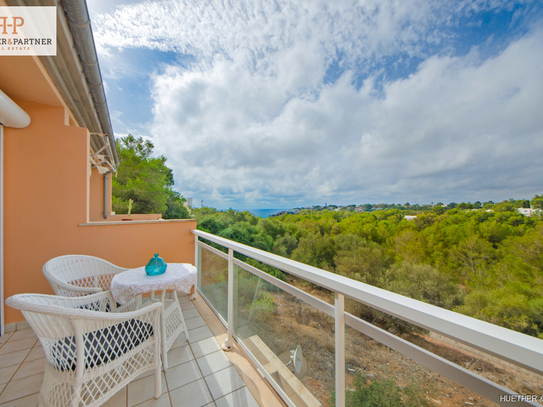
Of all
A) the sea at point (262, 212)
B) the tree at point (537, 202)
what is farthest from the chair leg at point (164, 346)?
the sea at point (262, 212)

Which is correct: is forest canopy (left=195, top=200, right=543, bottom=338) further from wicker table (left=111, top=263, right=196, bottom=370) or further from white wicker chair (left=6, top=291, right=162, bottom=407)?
white wicker chair (left=6, top=291, right=162, bottom=407)

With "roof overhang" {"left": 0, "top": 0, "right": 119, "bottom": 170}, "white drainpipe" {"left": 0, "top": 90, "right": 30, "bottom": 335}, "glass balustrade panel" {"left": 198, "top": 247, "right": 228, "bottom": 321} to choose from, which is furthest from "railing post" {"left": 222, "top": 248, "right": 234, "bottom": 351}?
"white drainpipe" {"left": 0, "top": 90, "right": 30, "bottom": 335}

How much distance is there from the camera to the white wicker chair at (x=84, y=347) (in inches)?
50.8

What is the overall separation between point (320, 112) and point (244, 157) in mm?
15513

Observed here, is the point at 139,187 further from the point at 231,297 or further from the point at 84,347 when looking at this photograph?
the point at 84,347

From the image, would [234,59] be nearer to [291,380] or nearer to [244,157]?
[291,380]

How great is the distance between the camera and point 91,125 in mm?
4512

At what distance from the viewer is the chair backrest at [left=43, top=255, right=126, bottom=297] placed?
204cm

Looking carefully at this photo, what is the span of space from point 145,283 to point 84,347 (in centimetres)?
63

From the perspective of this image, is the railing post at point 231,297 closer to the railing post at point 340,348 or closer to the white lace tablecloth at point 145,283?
the white lace tablecloth at point 145,283

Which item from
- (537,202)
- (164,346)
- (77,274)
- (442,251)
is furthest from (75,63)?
(537,202)

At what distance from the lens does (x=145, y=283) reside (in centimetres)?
199

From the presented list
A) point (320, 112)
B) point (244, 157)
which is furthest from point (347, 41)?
point (244, 157)

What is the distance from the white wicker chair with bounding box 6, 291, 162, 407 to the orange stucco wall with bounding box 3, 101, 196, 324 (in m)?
1.69
